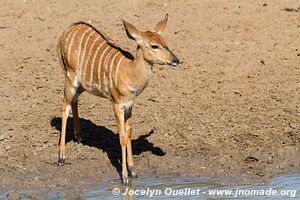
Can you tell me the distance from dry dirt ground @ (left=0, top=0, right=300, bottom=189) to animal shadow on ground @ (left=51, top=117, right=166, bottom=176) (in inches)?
0.5

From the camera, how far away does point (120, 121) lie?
8.02 metres

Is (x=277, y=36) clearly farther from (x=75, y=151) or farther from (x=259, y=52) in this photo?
(x=75, y=151)

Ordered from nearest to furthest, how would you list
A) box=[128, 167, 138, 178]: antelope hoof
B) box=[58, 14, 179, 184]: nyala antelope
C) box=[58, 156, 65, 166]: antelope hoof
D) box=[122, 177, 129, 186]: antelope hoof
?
box=[58, 14, 179, 184]: nyala antelope < box=[122, 177, 129, 186]: antelope hoof < box=[128, 167, 138, 178]: antelope hoof < box=[58, 156, 65, 166]: antelope hoof

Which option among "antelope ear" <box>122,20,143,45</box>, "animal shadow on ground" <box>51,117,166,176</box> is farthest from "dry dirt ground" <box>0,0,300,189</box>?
"antelope ear" <box>122,20,143,45</box>

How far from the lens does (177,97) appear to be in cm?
966

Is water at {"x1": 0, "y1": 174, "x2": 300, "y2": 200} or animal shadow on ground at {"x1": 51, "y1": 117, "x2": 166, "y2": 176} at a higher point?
animal shadow on ground at {"x1": 51, "y1": 117, "x2": 166, "y2": 176}

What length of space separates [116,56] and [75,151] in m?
1.16

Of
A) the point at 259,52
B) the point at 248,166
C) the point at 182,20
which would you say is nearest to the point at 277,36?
A: the point at 259,52

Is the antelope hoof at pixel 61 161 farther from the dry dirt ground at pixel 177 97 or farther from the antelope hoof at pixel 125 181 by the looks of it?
the antelope hoof at pixel 125 181

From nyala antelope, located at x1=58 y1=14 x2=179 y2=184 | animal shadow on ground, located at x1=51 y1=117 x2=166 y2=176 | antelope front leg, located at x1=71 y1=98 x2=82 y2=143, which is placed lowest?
animal shadow on ground, located at x1=51 y1=117 x2=166 y2=176

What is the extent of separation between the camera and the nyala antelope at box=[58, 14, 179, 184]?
7836 mm

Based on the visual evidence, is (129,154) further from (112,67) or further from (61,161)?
(112,67)

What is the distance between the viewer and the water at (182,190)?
25.2 ft

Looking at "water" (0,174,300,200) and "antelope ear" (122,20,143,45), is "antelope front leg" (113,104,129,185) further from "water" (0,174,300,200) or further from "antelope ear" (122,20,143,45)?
"antelope ear" (122,20,143,45)
